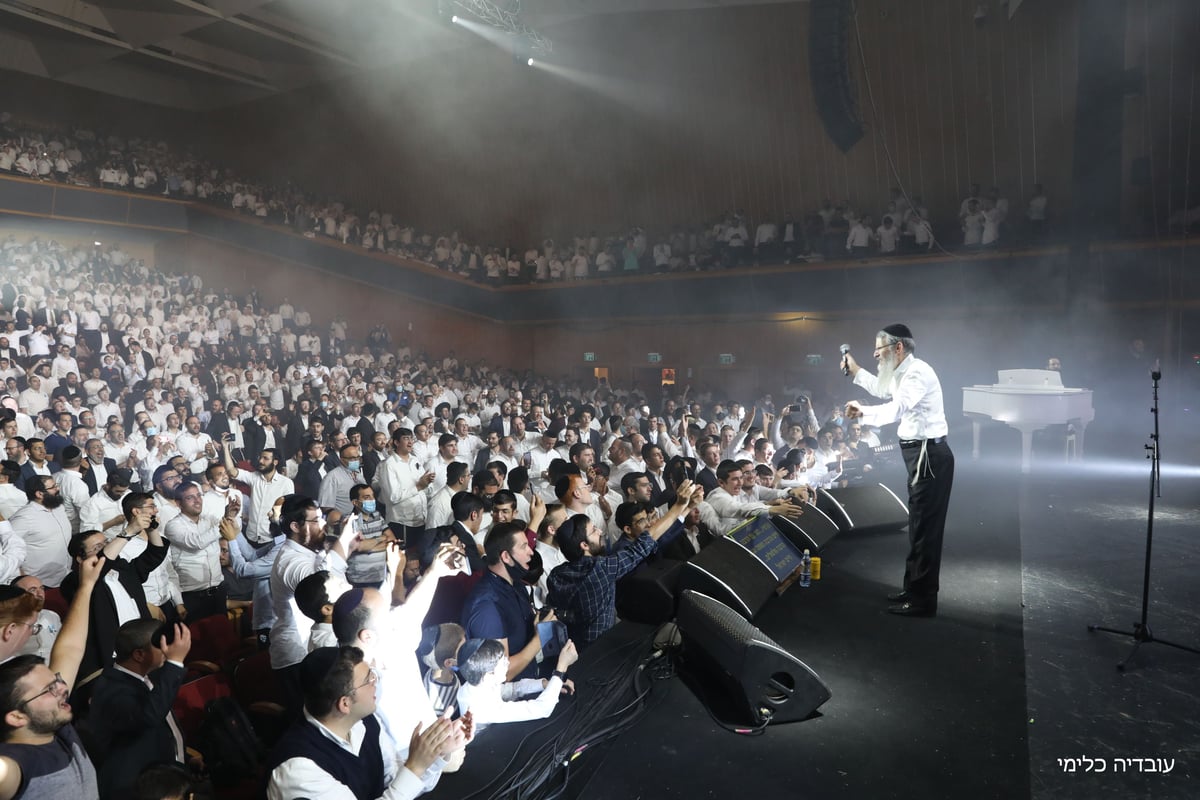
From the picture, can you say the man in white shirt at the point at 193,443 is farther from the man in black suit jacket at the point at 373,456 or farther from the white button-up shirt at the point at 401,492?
the white button-up shirt at the point at 401,492

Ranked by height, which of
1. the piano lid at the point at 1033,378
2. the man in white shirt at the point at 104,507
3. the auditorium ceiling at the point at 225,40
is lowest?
the man in white shirt at the point at 104,507

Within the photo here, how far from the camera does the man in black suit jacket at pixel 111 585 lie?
3.37m

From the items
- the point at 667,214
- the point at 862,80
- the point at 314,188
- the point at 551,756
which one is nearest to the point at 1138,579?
the point at 551,756

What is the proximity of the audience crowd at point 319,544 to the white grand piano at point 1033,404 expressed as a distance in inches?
62.3

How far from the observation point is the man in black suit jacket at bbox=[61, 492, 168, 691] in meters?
3.37

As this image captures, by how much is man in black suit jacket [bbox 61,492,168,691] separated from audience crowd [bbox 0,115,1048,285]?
1114cm

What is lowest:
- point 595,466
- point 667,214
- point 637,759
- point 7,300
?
point 637,759

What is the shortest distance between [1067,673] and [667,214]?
13819mm

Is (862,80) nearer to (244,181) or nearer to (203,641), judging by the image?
(203,641)

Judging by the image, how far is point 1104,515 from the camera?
5.64 metres

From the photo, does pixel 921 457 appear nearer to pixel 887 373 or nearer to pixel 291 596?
pixel 887 373

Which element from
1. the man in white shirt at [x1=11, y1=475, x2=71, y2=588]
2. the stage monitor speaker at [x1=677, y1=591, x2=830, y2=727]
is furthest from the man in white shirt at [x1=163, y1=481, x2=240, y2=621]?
the stage monitor speaker at [x1=677, y1=591, x2=830, y2=727]

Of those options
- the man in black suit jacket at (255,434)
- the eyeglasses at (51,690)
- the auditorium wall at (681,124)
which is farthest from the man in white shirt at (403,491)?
the auditorium wall at (681,124)

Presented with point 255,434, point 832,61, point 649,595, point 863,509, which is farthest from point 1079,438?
point 255,434
